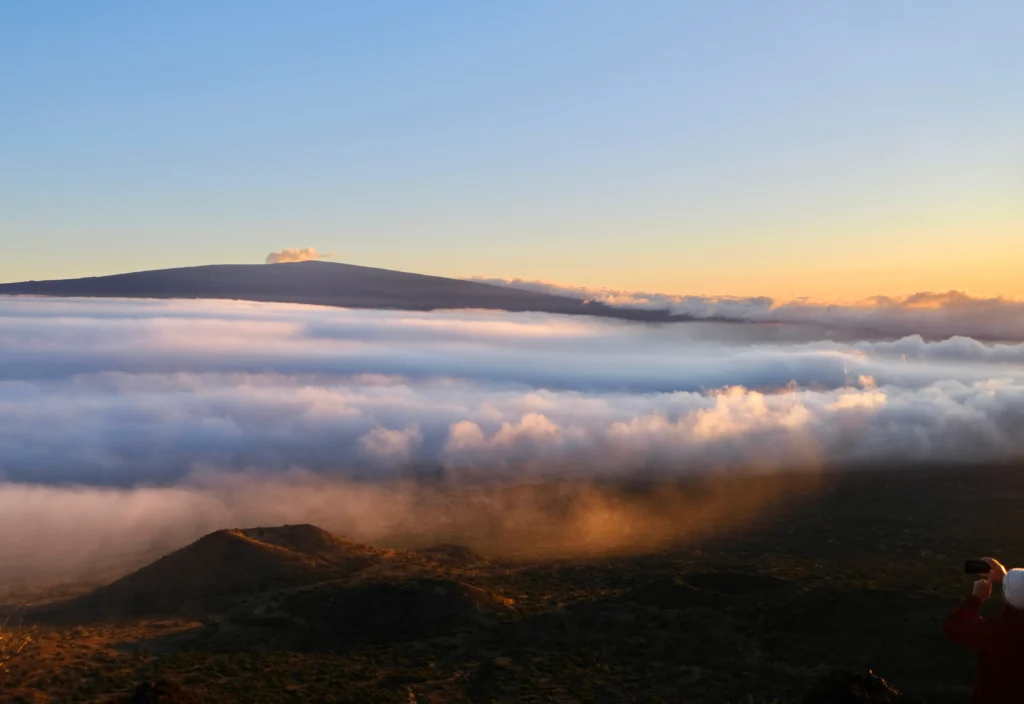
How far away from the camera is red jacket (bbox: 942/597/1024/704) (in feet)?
31.8

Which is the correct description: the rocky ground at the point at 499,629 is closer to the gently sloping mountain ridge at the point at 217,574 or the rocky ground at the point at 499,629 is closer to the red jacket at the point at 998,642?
the gently sloping mountain ridge at the point at 217,574

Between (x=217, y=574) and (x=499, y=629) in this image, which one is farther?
(x=217, y=574)

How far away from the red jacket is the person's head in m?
0.35

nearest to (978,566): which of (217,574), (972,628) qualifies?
(972,628)

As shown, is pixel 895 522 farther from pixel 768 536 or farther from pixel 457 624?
pixel 457 624

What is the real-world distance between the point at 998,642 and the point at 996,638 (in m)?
0.04

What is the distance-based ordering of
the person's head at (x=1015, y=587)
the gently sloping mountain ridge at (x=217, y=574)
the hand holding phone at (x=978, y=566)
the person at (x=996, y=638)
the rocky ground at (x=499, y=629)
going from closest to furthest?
the person's head at (x=1015, y=587), the hand holding phone at (x=978, y=566), the person at (x=996, y=638), the rocky ground at (x=499, y=629), the gently sloping mountain ridge at (x=217, y=574)

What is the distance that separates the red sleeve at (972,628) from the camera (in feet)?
32.0

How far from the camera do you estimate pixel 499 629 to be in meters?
52.0

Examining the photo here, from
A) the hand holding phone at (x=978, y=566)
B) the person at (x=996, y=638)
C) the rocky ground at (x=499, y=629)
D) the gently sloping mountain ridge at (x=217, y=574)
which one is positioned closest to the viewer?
the hand holding phone at (x=978, y=566)

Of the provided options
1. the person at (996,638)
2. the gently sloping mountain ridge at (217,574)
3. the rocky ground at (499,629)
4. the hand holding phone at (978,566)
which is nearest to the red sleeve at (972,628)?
the person at (996,638)

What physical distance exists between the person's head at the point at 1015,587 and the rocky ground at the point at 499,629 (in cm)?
2680

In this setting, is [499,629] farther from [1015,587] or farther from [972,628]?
[1015,587]

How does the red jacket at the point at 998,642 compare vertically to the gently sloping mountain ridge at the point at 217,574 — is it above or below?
above
